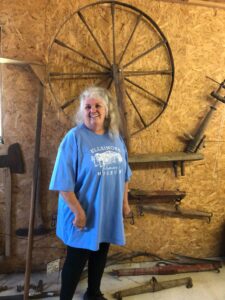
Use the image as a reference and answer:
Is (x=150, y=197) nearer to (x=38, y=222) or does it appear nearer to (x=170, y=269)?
(x=170, y=269)

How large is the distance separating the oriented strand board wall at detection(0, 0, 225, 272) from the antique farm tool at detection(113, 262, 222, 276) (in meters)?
0.17

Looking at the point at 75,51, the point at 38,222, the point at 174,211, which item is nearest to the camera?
the point at 75,51

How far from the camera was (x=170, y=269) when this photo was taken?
2.45 metres

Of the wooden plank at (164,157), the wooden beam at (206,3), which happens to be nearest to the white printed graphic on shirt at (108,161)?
the wooden plank at (164,157)

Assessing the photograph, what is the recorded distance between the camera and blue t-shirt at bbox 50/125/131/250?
1650mm

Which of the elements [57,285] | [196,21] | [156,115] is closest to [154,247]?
[57,285]

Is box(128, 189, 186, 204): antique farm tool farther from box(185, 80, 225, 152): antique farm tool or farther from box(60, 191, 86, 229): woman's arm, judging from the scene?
box(60, 191, 86, 229): woman's arm

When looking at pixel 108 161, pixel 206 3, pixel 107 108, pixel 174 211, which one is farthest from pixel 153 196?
pixel 206 3

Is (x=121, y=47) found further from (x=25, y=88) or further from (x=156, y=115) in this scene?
(x=25, y=88)

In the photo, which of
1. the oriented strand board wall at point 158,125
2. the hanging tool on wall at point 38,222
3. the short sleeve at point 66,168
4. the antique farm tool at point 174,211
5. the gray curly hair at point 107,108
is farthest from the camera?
the antique farm tool at point 174,211

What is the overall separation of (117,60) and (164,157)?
2.75 ft

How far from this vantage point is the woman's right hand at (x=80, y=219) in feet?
5.42

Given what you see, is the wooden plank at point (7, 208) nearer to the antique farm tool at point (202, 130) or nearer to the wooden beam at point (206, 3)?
the antique farm tool at point (202, 130)

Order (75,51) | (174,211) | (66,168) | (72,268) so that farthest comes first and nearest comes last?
1. (174,211)
2. (75,51)
3. (72,268)
4. (66,168)
